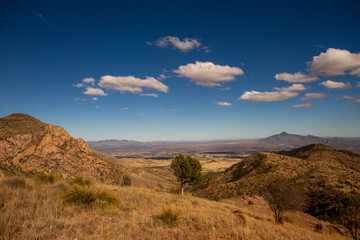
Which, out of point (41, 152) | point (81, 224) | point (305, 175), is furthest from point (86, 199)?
point (305, 175)

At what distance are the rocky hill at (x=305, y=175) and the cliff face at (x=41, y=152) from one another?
1191 inches

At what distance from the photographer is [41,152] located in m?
31.4

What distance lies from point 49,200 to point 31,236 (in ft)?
10.1

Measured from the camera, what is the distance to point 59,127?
135ft

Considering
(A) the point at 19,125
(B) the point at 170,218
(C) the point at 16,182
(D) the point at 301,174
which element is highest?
(A) the point at 19,125

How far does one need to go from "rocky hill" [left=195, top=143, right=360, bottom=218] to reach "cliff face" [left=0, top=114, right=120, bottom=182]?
30.3 metres

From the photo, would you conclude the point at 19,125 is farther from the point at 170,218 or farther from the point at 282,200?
the point at 282,200

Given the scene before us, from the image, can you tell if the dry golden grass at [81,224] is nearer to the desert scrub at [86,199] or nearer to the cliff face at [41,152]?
the desert scrub at [86,199]

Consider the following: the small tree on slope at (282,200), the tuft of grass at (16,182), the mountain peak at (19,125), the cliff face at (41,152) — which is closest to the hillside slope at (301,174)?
the small tree on slope at (282,200)

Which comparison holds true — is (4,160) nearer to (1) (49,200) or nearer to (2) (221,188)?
(1) (49,200)

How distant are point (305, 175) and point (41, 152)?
198 ft

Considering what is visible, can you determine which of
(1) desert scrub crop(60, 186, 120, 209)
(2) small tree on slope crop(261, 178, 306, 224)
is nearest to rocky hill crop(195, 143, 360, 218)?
(2) small tree on slope crop(261, 178, 306, 224)

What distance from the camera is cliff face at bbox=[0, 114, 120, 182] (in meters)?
27.7

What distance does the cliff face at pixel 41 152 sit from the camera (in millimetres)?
27734
